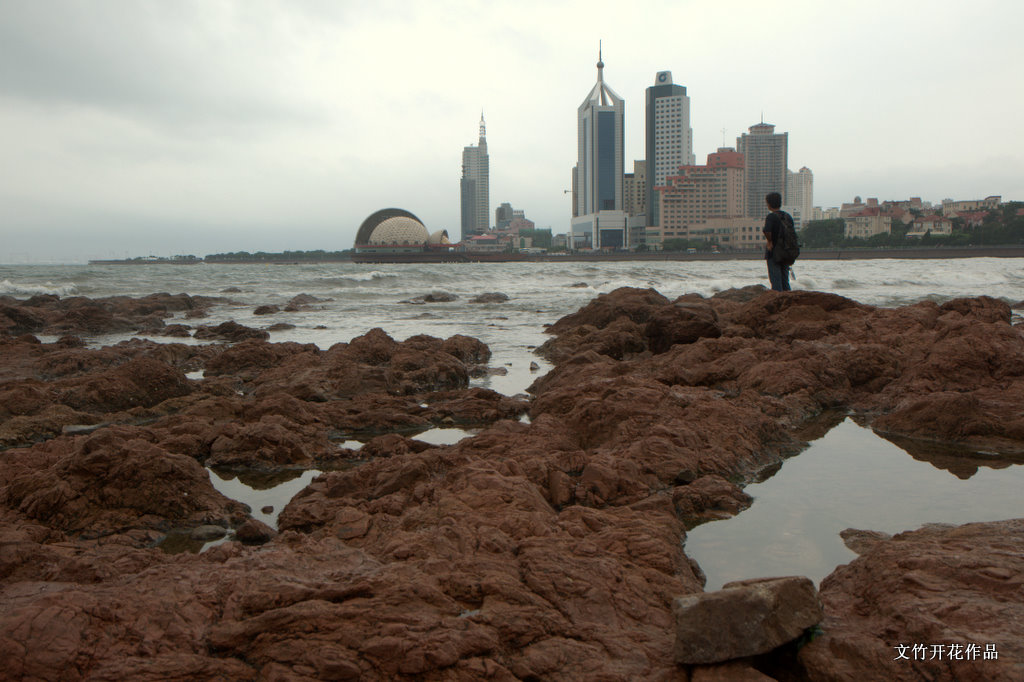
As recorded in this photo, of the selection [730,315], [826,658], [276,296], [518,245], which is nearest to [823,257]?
[276,296]

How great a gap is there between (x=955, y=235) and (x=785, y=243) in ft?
247

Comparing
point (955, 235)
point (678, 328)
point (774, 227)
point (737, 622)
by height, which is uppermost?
point (955, 235)

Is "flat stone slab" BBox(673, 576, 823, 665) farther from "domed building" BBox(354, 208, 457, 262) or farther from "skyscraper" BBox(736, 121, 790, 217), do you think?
"skyscraper" BBox(736, 121, 790, 217)

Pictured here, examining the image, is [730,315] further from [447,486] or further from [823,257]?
[823,257]

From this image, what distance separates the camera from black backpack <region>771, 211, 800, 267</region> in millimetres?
8471

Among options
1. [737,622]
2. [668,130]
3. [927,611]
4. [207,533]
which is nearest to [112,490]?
[207,533]

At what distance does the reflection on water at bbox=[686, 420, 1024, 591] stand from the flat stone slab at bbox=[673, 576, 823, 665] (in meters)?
0.77

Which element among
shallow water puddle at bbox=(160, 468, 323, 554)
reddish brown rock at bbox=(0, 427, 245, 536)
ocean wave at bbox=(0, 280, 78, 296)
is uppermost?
ocean wave at bbox=(0, 280, 78, 296)

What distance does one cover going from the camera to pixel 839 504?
342cm

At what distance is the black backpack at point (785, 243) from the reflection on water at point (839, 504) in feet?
14.6

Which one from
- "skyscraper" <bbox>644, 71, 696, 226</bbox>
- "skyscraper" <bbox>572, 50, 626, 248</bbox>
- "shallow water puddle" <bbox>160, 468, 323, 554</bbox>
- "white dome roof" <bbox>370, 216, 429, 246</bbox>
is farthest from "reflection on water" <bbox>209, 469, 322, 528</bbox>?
"skyscraper" <bbox>644, 71, 696, 226</bbox>

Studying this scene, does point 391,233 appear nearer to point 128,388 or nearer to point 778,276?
point 778,276

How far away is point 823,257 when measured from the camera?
64750mm

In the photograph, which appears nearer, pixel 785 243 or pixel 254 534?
pixel 254 534
